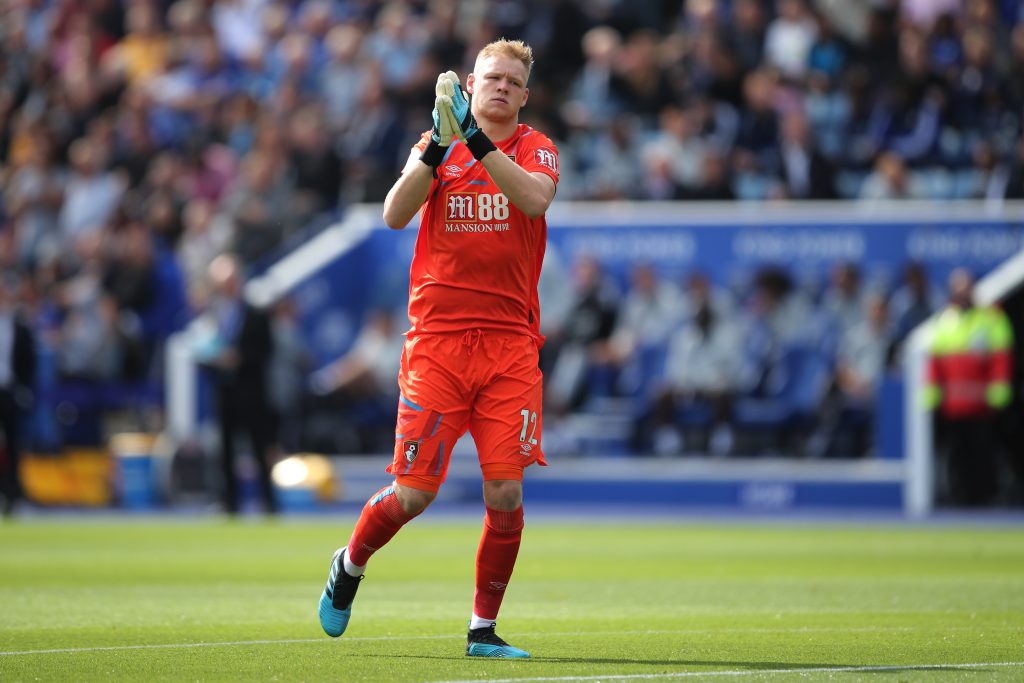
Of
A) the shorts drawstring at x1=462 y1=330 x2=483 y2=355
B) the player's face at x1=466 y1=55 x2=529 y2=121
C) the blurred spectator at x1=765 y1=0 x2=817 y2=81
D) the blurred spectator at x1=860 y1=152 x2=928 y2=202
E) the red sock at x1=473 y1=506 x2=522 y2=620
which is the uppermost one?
the blurred spectator at x1=765 y1=0 x2=817 y2=81

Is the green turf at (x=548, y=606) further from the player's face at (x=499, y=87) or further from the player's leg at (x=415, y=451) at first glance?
the player's face at (x=499, y=87)

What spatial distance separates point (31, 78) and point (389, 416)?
951cm

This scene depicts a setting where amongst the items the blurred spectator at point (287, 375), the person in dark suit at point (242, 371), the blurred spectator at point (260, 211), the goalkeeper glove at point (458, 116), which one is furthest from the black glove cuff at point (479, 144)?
the blurred spectator at point (260, 211)

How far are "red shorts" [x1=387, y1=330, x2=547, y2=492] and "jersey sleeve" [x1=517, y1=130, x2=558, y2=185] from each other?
26.7 inches

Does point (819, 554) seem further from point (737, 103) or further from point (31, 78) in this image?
point (31, 78)

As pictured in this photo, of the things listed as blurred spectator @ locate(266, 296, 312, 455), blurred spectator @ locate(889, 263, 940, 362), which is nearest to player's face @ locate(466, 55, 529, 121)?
blurred spectator @ locate(266, 296, 312, 455)

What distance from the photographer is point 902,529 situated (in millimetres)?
17531

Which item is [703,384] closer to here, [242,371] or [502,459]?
[242,371]

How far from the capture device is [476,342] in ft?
24.6

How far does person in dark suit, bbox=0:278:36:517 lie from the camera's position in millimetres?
20078

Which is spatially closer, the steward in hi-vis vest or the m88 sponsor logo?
the m88 sponsor logo

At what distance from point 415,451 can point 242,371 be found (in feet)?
40.6

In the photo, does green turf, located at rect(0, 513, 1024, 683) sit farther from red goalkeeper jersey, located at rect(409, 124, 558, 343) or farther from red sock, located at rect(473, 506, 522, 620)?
red goalkeeper jersey, located at rect(409, 124, 558, 343)

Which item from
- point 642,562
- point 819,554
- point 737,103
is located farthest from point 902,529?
point 737,103
